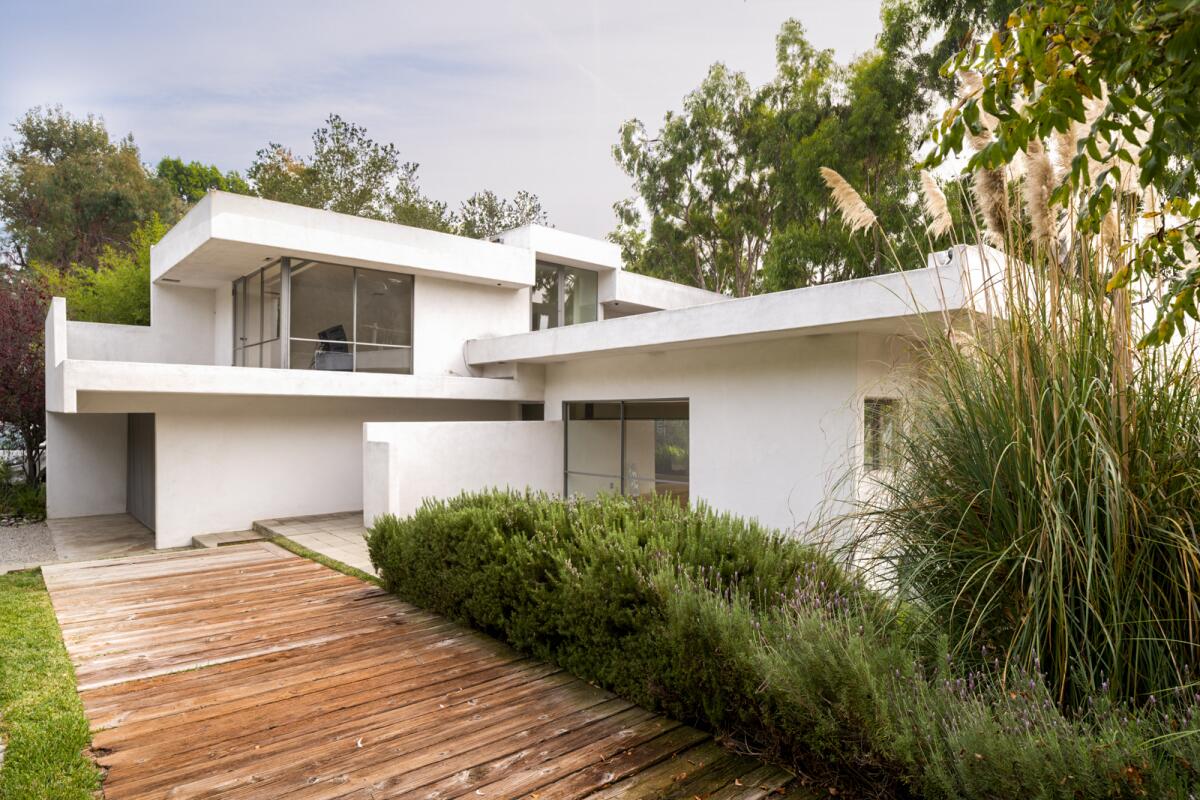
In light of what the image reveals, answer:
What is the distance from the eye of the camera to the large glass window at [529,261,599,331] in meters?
14.2

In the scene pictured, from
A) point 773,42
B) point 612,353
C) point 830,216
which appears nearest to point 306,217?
point 612,353

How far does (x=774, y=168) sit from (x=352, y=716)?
60.3 feet

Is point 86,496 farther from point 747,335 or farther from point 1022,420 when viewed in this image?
point 1022,420

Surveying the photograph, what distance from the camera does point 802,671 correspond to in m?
2.45

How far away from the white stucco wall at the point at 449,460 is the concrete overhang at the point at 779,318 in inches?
59.4

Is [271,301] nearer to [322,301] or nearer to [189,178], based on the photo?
[322,301]

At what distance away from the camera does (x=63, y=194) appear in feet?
77.8

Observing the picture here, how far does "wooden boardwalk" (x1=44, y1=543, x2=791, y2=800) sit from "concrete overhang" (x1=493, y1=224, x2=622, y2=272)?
953cm

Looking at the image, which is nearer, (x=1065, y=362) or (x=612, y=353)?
(x=1065, y=362)

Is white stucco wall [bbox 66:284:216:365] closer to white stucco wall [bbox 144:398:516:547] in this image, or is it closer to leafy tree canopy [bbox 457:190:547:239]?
white stucco wall [bbox 144:398:516:547]

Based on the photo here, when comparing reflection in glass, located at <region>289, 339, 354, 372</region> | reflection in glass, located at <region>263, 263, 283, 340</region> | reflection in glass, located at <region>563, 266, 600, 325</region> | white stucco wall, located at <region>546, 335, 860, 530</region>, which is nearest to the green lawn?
white stucco wall, located at <region>546, 335, 860, 530</region>

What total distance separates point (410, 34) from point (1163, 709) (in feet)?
61.1

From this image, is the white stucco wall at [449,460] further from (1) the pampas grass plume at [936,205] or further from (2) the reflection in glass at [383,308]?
(1) the pampas grass plume at [936,205]

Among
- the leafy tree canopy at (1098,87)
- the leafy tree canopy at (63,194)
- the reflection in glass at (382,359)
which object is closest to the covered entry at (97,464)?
the reflection in glass at (382,359)
